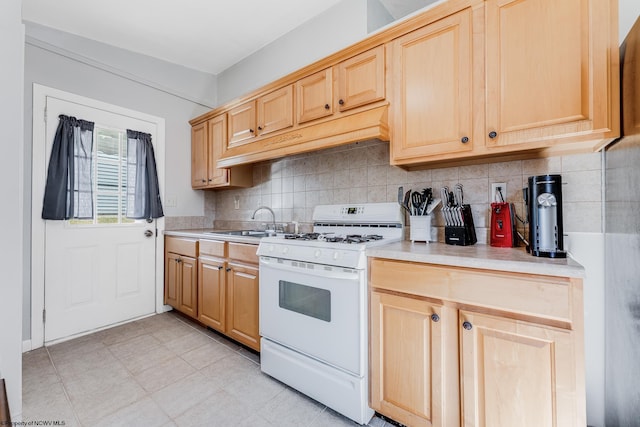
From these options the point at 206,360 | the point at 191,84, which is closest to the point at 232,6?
the point at 191,84

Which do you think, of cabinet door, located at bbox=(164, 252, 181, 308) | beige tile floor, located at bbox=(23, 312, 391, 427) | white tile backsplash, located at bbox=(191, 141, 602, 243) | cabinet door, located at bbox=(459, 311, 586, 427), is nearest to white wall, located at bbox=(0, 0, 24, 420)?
beige tile floor, located at bbox=(23, 312, 391, 427)

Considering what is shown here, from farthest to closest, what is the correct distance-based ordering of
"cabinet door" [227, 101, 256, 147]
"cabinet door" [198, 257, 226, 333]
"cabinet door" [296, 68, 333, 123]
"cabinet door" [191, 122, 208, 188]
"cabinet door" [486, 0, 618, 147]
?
1. "cabinet door" [191, 122, 208, 188]
2. "cabinet door" [227, 101, 256, 147]
3. "cabinet door" [198, 257, 226, 333]
4. "cabinet door" [296, 68, 333, 123]
5. "cabinet door" [486, 0, 618, 147]

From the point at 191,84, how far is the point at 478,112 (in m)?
3.13

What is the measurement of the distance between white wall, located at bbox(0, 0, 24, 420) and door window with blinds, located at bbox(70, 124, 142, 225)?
2284mm

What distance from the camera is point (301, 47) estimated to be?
2.55m

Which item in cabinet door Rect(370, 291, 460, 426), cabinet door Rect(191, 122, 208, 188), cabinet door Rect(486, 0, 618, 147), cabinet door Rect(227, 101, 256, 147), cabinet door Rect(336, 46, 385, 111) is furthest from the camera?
cabinet door Rect(191, 122, 208, 188)

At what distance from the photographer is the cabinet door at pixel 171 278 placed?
2.85 m

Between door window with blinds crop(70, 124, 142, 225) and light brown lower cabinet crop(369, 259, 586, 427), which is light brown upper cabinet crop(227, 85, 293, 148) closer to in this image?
door window with blinds crop(70, 124, 142, 225)

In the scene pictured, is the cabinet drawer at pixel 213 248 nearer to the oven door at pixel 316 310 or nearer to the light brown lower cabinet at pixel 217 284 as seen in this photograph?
the light brown lower cabinet at pixel 217 284

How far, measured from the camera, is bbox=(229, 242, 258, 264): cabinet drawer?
6.77ft

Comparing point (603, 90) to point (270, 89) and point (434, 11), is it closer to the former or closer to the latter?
point (434, 11)

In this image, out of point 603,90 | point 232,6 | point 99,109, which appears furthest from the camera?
point 99,109

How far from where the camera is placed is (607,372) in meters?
1.34

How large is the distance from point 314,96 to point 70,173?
2176 millimetres
